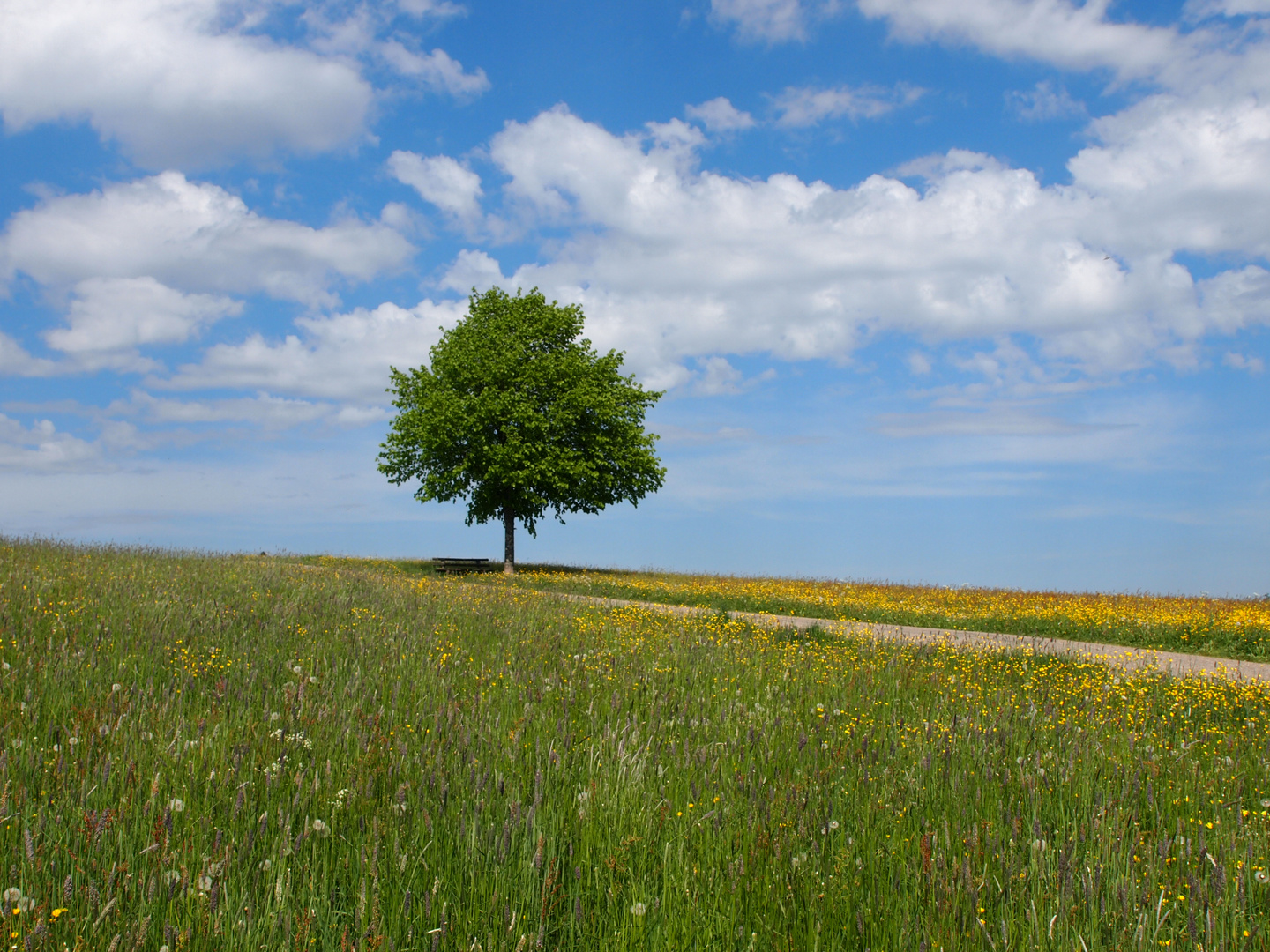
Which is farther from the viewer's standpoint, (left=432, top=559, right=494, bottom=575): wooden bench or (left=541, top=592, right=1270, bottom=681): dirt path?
(left=432, top=559, right=494, bottom=575): wooden bench

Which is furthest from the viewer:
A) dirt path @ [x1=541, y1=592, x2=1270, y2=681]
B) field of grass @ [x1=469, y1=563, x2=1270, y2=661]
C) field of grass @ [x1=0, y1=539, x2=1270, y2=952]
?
field of grass @ [x1=469, y1=563, x2=1270, y2=661]

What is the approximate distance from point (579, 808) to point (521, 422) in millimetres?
30399

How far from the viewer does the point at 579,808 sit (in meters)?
3.55

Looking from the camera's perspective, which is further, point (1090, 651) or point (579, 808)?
point (1090, 651)

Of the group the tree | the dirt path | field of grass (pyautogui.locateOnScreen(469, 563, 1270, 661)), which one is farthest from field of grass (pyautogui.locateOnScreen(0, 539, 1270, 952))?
the tree

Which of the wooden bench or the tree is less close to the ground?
the tree

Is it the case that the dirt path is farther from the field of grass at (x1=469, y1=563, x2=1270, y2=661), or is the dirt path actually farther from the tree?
the tree

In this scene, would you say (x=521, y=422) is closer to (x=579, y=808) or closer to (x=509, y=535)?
(x=509, y=535)

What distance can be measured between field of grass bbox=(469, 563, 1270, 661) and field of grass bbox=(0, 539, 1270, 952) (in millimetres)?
11019

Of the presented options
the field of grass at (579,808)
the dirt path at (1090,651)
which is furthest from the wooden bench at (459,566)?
the field of grass at (579,808)

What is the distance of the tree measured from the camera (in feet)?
108

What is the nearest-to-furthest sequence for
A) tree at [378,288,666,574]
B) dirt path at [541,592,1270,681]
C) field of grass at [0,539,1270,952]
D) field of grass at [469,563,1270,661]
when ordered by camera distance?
field of grass at [0,539,1270,952] → dirt path at [541,592,1270,681] → field of grass at [469,563,1270,661] → tree at [378,288,666,574]

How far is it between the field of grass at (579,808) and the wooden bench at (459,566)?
2809 centimetres

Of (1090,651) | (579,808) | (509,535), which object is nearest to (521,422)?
(509,535)
